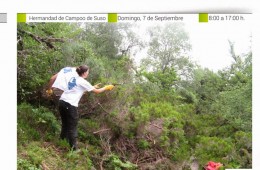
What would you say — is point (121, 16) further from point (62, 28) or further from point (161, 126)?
point (161, 126)

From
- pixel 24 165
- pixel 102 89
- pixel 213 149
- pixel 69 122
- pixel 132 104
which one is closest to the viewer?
pixel 24 165

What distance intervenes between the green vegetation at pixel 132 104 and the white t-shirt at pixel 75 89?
253 millimetres

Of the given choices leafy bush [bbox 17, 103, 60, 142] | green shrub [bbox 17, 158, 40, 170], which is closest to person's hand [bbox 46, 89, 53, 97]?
leafy bush [bbox 17, 103, 60, 142]

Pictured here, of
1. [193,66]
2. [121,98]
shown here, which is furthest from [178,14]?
[121,98]

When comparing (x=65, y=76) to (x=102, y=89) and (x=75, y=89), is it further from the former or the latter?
(x=102, y=89)

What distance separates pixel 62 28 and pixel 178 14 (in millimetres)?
1176

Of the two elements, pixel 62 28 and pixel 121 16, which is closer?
pixel 121 16

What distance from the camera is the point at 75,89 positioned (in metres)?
5.42

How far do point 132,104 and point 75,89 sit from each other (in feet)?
2.64

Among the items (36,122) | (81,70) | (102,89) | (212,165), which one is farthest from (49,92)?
(212,165)

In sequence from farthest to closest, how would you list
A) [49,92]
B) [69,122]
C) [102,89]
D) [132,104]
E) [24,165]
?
1. [132,104]
2. [49,92]
3. [69,122]
4. [102,89]
5. [24,165]

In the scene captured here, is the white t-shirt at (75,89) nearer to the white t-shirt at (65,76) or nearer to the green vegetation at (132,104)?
the white t-shirt at (65,76)

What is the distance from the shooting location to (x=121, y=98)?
19.4 ft

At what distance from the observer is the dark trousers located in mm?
5465
